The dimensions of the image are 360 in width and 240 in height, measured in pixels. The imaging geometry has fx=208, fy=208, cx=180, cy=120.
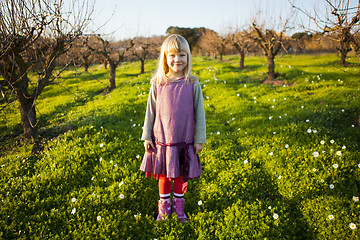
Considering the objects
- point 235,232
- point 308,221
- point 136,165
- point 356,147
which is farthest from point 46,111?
point 356,147

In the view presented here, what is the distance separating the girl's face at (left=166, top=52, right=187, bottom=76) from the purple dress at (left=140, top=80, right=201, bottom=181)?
213 millimetres

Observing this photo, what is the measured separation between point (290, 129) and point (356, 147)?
148 cm

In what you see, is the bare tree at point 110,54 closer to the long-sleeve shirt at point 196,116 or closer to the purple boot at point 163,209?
the long-sleeve shirt at point 196,116

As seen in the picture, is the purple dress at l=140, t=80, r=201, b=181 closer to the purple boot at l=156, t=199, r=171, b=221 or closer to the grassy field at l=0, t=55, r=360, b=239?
the purple boot at l=156, t=199, r=171, b=221

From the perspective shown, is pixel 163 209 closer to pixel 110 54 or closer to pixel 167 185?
pixel 167 185

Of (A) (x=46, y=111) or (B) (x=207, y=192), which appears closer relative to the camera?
(B) (x=207, y=192)

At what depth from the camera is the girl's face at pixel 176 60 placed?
9.96 feet

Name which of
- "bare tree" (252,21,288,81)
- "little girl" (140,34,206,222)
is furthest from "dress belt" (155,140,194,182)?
"bare tree" (252,21,288,81)

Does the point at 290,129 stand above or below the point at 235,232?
above

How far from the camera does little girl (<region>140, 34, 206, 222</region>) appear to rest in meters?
3.10

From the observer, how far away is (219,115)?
26.7 feet

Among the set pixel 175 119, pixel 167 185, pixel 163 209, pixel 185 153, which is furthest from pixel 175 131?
pixel 163 209

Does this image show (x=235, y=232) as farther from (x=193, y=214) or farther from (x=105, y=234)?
(x=105, y=234)

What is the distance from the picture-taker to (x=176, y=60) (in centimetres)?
303
